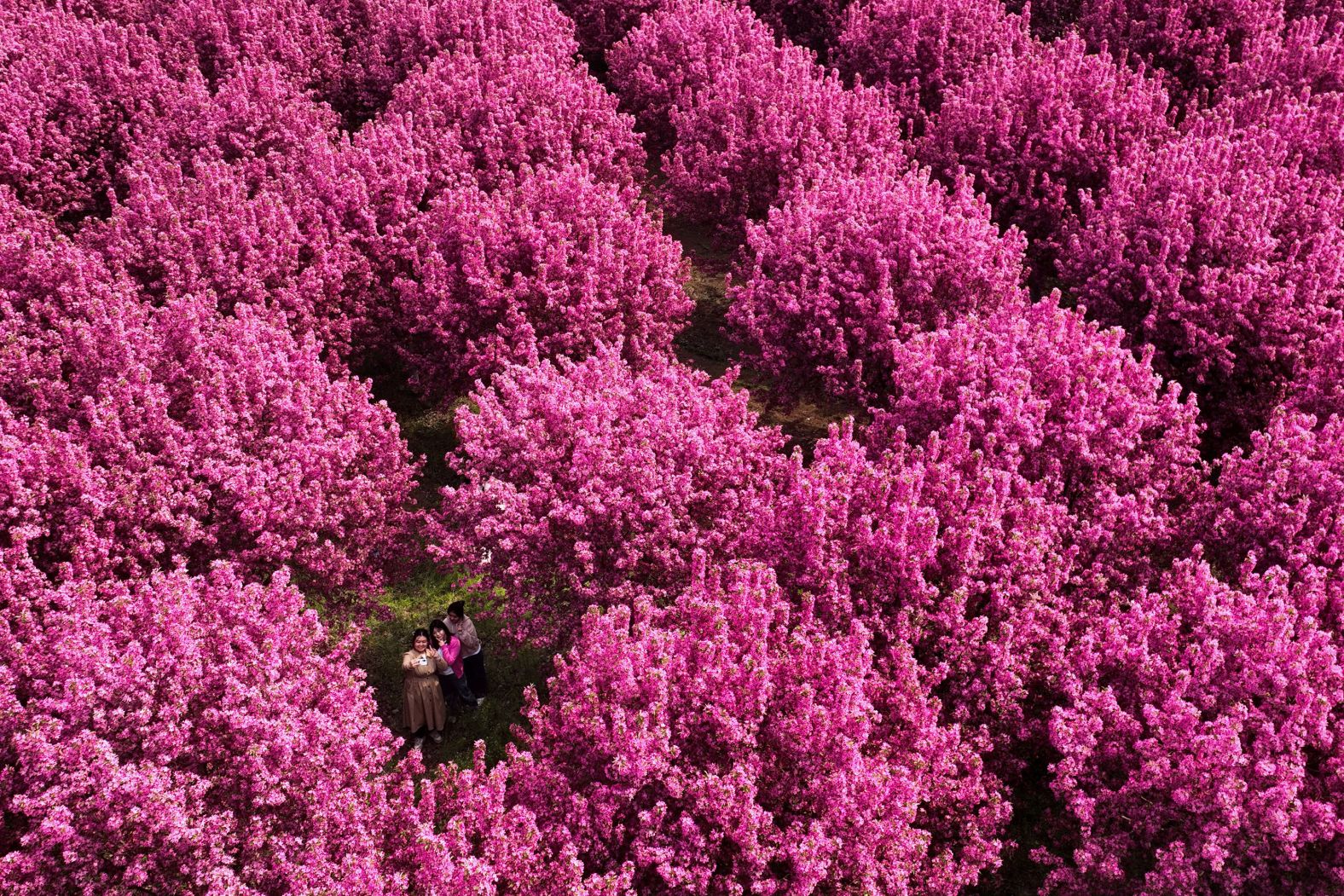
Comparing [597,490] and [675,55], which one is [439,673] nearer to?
[597,490]

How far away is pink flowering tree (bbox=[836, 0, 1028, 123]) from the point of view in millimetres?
26422

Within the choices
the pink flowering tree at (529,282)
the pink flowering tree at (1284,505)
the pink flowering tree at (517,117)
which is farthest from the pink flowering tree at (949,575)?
the pink flowering tree at (517,117)

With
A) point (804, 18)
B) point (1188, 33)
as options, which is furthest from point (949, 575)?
point (804, 18)

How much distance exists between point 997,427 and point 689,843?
7.12 metres

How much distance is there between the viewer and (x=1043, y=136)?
2152 centimetres

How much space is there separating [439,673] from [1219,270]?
13645mm

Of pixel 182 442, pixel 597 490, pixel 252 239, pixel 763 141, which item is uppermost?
pixel 763 141

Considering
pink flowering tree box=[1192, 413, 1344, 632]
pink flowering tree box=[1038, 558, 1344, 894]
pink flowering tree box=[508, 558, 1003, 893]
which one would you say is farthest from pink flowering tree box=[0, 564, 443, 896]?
pink flowering tree box=[1192, 413, 1344, 632]

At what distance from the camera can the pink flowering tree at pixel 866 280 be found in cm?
1720

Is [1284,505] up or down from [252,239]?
up

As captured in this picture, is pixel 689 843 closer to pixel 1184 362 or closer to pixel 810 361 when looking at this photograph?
pixel 810 361

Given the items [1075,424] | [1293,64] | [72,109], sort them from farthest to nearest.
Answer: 1. [1293,64]
2. [72,109]
3. [1075,424]

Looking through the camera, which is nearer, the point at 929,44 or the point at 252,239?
the point at 252,239

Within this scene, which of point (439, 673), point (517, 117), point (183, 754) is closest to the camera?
point (183, 754)
